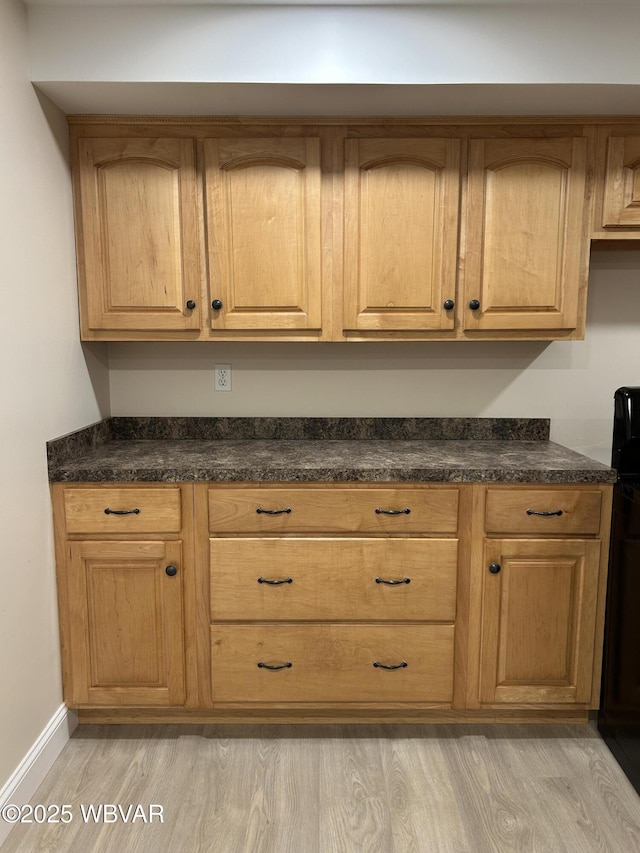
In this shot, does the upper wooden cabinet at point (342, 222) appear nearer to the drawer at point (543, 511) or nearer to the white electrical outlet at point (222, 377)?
the white electrical outlet at point (222, 377)

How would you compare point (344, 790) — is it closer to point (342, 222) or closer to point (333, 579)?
point (333, 579)

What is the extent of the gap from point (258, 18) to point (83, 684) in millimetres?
2235

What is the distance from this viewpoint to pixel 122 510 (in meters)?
1.87

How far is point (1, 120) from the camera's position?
1576 mm

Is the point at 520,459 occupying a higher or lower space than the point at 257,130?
lower

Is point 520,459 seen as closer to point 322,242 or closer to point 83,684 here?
point 322,242

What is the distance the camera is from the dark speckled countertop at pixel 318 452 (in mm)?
1862

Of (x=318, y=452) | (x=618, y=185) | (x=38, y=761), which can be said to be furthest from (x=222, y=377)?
(x=618, y=185)

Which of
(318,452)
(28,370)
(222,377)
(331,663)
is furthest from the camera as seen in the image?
(222,377)

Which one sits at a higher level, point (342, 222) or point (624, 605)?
point (342, 222)

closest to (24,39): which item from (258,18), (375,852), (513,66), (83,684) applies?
(258,18)

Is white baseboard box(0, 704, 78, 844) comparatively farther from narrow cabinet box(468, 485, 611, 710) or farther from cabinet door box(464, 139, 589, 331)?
cabinet door box(464, 139, 589, 331)

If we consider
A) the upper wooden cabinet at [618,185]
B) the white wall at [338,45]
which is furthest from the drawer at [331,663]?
the white wall at [338,45]

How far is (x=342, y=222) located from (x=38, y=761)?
2.02 meters
